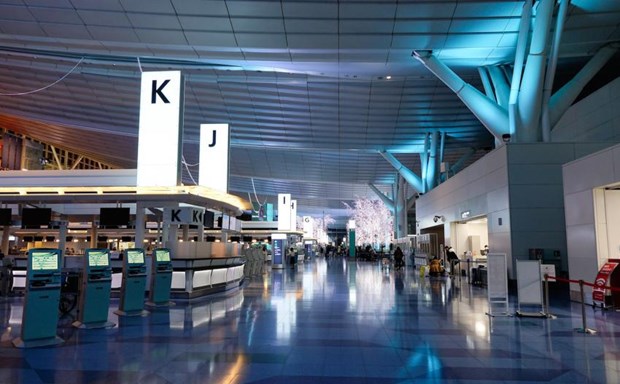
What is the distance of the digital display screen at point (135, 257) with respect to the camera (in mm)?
9531

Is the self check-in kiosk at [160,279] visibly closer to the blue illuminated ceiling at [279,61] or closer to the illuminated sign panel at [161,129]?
the illuminated sign panel at [161,129]

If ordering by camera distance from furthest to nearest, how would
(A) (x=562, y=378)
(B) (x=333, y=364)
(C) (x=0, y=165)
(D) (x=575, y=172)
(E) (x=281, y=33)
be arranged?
(C) (x=0, y=165)
(E) (x=281, y=33)
(D) (x=575, y=172)
(B) (x=333, y=364)
(A) (x=562, y=378)

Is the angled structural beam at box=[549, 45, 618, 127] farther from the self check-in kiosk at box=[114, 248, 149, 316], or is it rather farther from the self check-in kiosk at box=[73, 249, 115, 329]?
the self check-in kiosk at box=[73, 249, 115, 329]

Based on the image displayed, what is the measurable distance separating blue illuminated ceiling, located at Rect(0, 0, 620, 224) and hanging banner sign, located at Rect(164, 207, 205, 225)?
6.21 meters

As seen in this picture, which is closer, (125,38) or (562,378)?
(562,378)

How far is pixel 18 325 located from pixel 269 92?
1860 cm

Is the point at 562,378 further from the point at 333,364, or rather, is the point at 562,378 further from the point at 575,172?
the point at 575,172

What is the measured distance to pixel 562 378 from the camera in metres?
4.89

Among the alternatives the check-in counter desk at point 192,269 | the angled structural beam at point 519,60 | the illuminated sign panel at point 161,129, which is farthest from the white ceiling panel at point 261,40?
the angled structural beam at point 519,60

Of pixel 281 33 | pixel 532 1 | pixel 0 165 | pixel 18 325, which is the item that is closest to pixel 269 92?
pixel 281 33

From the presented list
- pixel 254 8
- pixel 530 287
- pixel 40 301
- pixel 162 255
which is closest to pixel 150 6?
pixel 254 8

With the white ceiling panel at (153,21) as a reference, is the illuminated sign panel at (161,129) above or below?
below

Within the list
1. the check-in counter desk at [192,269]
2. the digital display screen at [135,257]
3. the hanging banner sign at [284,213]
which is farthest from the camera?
the hanging banner sign at [284,213]

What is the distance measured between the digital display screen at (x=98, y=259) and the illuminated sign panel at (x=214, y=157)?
7830 mm
